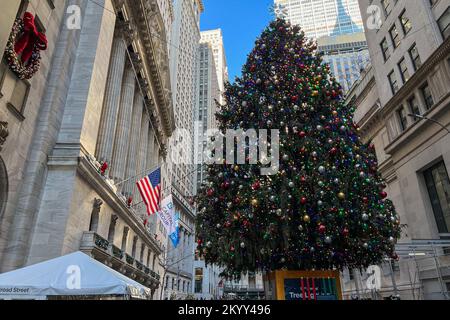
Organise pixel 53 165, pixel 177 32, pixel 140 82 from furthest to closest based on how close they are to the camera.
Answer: pixel 177 32, pixel 140 82, pixel 53 165

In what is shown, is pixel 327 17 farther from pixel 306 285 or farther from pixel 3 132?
pixel 3 132

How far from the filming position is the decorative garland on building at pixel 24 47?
532 inches

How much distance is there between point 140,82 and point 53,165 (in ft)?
74.9

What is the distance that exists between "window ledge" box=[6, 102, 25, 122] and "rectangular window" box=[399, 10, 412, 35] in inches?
1136

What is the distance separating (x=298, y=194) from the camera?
10.9 meters

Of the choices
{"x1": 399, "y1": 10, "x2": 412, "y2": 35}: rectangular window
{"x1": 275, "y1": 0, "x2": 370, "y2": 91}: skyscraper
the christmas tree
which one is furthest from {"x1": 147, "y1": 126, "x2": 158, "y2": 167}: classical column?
{"x1": 275, "y1": 0, "x2": 370, "y2": 91}: skyscraper

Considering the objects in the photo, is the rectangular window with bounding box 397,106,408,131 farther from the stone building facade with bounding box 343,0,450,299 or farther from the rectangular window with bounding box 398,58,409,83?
the rectangular window with bounding box 398,58,409,83

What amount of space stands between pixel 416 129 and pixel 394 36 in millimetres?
10429

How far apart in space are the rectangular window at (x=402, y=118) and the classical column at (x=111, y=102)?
2482 centimetres

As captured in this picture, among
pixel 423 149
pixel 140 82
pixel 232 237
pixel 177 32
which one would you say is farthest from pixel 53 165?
pixel 177 32

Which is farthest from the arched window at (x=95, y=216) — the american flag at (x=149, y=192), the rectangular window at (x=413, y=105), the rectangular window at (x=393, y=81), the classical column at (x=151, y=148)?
the rectangular window at (x=393, y=81)

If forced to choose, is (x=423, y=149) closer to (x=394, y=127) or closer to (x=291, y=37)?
(x=394, y=127)

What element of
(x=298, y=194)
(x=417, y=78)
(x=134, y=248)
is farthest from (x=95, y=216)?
(x=417, y=78)

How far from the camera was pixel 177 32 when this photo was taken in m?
75.8
